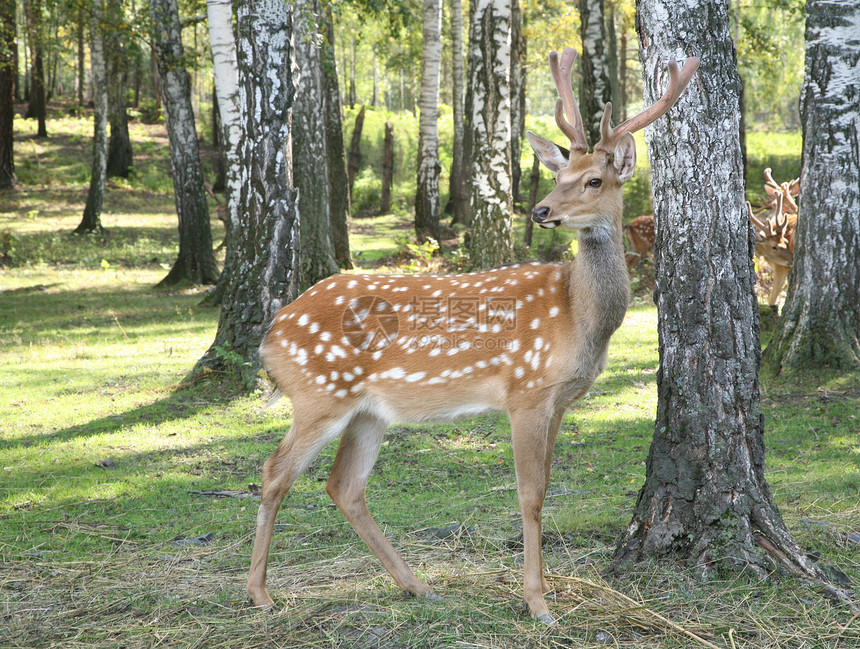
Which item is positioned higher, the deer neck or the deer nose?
the deer nose

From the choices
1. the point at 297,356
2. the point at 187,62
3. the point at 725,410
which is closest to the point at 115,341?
the point at 187,62

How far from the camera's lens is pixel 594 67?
40.8 feet

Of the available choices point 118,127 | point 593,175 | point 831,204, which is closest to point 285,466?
point 593,175

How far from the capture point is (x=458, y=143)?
20.6 metres

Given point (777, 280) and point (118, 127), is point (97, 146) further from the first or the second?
point (777, 280)

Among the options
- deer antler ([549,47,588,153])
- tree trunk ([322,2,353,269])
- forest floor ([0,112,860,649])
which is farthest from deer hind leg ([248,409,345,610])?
tree trunk ([322,2,353,269])

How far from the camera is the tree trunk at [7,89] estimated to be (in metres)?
15.7

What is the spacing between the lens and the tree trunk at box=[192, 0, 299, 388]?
7340 mm

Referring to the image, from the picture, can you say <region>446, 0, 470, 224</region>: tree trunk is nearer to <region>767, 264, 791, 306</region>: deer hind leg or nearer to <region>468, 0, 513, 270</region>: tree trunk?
<region>468, 0, 513, 270</region>: tree trunk

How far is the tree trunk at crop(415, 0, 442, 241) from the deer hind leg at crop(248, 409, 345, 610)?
1328 centimetres

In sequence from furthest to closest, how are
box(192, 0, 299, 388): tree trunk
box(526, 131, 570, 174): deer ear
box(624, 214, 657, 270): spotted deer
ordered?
1. box(624, 214, 657, 270): spotted deer
2. box(192, 0, 299, 388): tree trunk
3. box(526, 131, 570, 174): deer ear

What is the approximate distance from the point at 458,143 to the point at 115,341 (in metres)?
12.5

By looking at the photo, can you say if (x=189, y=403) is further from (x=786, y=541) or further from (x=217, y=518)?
(x=786, y=541)

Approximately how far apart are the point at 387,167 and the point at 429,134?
605 cm
